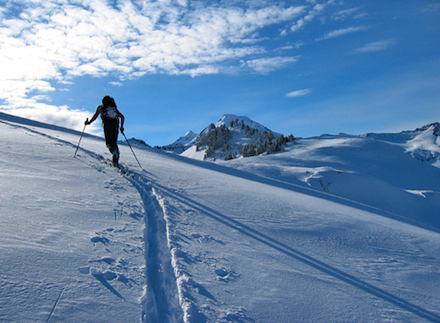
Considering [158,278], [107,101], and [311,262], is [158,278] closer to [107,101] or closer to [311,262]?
[311,262]

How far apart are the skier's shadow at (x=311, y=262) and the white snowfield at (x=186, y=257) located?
20 millimetres

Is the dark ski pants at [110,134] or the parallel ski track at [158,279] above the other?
the dark ski pants at [110,134]

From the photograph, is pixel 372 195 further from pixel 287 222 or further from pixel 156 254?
pixel 156 254

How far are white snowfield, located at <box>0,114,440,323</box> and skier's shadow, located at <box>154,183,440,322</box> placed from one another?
0.06 ft

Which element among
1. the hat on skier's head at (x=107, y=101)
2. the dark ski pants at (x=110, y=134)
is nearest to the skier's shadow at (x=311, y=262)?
the dark ski pants at (x=110, y=134)

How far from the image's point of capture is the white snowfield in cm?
266

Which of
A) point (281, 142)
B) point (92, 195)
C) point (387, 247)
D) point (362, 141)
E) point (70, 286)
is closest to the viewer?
point (70, 286)

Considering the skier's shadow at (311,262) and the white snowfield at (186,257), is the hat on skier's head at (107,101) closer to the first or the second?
the white snowfield at (186,257)

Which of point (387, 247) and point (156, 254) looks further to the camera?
point (387, 247)

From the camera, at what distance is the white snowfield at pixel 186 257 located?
8.72 ft

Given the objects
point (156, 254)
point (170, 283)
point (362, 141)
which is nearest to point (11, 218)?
point (156, 254)

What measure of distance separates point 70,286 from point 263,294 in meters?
2.20

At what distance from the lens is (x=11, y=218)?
142 inches

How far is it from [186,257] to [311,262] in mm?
2030
